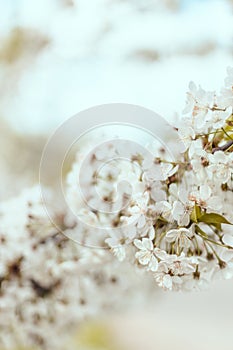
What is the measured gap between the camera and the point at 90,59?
1591 millimetres

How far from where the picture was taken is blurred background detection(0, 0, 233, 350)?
150cm

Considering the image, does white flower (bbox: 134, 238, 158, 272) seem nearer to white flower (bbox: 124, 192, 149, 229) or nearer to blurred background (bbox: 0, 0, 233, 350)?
white flower (bbox: 124, 192, 149, 229)

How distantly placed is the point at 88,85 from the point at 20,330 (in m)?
0.80

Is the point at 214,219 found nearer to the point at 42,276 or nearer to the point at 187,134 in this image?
the point at 187,134

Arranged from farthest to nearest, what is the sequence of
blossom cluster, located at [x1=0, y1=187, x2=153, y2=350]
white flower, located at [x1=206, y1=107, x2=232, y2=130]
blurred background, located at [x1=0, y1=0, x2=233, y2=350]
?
blurred background, located at [x1=0, y1=0, x2=233, y2=350] < blossom cluster, located at [x1=0, y1=187, x2=153, y2=350] < white flower, located at [x1=206, y1=107, x2=232, y2=130]

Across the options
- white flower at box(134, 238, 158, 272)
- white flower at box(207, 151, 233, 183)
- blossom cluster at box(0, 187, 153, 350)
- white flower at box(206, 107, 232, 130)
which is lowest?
white flower at box(134, 238, 158, 272)

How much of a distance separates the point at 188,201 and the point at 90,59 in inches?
46.7

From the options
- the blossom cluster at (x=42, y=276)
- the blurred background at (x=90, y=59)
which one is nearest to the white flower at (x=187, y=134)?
the blossom cluster at (x=42, y=276)

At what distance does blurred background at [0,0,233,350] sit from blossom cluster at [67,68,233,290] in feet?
2.99

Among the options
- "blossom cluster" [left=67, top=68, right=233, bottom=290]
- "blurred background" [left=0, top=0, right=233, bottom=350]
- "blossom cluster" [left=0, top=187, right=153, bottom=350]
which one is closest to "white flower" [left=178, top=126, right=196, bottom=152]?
"blossom cluster" [left=67, top=68, right=233, bottom=290]

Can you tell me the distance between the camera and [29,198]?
819 mm

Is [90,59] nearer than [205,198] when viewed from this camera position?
No

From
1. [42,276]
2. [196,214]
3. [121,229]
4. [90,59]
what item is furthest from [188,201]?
[90,59]

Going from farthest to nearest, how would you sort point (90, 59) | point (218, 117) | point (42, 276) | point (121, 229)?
point (90, 59) → point (42, 276) → point (121, 229) → point (218, 117)
